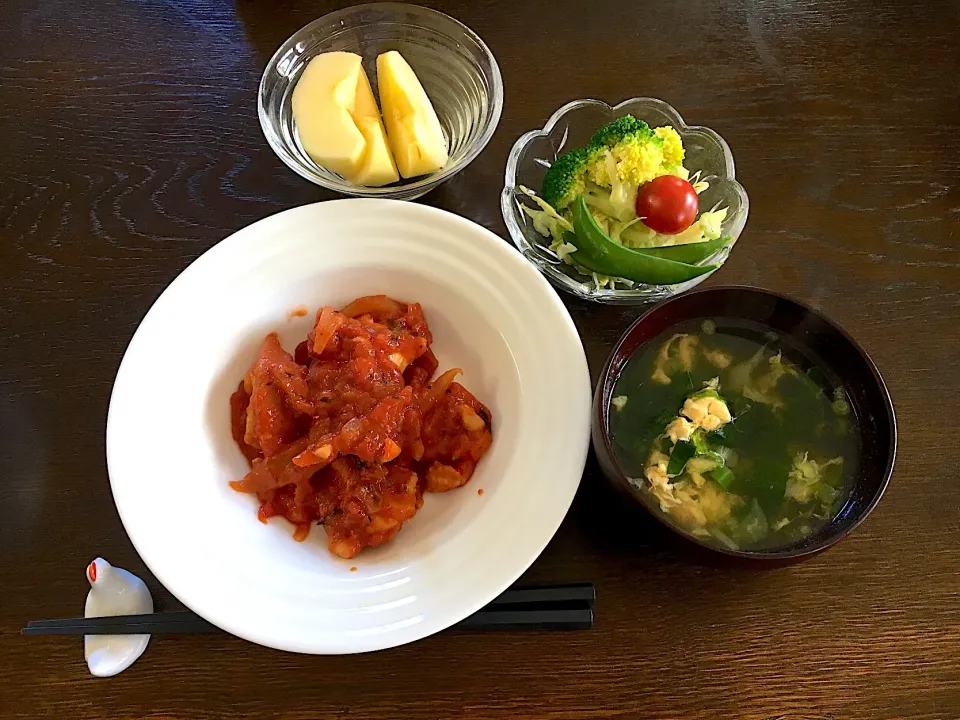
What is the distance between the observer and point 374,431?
Answer: 1.77 m

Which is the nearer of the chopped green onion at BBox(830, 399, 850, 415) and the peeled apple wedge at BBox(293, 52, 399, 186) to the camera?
the chopped green onion at BBox(830, 399, 850, 415)

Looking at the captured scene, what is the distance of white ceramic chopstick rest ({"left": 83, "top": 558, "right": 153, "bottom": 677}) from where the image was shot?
179 cm

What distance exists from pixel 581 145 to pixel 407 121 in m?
0.54

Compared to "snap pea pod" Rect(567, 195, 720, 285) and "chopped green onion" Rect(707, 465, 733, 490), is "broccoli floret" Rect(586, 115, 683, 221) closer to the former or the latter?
"snap pea pod" Rect(567, 195, 720, 285)

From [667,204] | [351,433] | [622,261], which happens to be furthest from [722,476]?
[351,433]

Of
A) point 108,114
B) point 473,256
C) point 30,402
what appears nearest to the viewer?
point 473,256

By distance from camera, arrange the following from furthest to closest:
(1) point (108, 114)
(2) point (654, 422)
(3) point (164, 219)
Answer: (1) point (108, 114) < (3) point (164, 219) < (2) point (654, 422)

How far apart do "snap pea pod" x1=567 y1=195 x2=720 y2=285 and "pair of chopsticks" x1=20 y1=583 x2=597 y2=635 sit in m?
0.80

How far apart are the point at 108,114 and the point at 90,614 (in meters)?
1.54

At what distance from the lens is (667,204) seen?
6.46 ft

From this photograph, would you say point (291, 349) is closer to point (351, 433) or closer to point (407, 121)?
point (351, 433)

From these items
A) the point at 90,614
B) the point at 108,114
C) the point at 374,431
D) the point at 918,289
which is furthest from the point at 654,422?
the point at 108,114

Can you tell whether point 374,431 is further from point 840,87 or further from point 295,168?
point 840,87

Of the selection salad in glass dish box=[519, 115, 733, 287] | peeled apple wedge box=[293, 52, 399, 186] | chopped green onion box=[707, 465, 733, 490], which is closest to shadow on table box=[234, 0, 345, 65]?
peeled apple wedge box=[293, 52, 399, 186]
